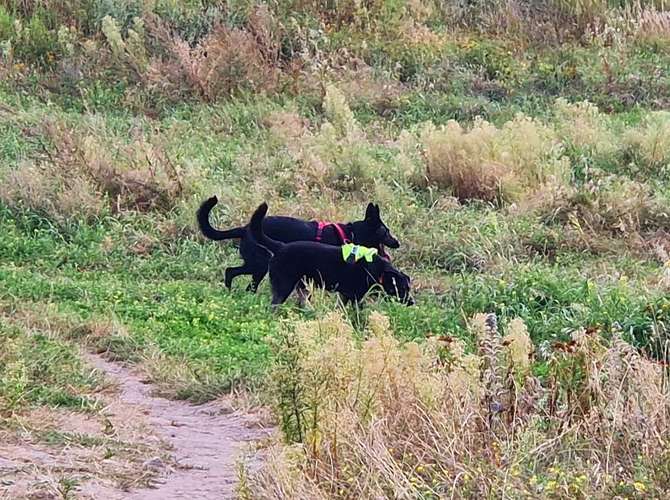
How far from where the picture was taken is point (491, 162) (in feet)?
40.2

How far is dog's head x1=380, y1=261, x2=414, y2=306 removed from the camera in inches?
367

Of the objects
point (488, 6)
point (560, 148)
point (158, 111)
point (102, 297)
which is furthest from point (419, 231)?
point (488, 6)

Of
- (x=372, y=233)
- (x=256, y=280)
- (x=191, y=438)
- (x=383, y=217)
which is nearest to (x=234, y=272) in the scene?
(x=256, y=280)

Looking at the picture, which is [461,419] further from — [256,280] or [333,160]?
[333,160]

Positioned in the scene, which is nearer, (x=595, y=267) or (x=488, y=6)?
(x=595, y=267)

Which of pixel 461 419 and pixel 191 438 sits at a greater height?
pixel 461 419

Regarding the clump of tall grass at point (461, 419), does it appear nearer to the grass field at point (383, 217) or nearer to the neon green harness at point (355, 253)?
the grass field at point (383, 217)

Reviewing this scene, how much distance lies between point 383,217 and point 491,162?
5.03 ft

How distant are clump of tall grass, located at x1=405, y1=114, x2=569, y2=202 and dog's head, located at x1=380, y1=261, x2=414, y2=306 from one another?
2808 millimetres

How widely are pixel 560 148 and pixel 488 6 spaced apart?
698 centimetres

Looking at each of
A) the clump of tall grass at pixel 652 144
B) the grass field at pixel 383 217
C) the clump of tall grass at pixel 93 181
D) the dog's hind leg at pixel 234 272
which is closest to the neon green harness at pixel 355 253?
the grass field at pixel 383 217

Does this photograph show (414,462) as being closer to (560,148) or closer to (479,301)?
(479,301)

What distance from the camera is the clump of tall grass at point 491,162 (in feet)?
39.4

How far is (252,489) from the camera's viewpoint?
4.67 meters
